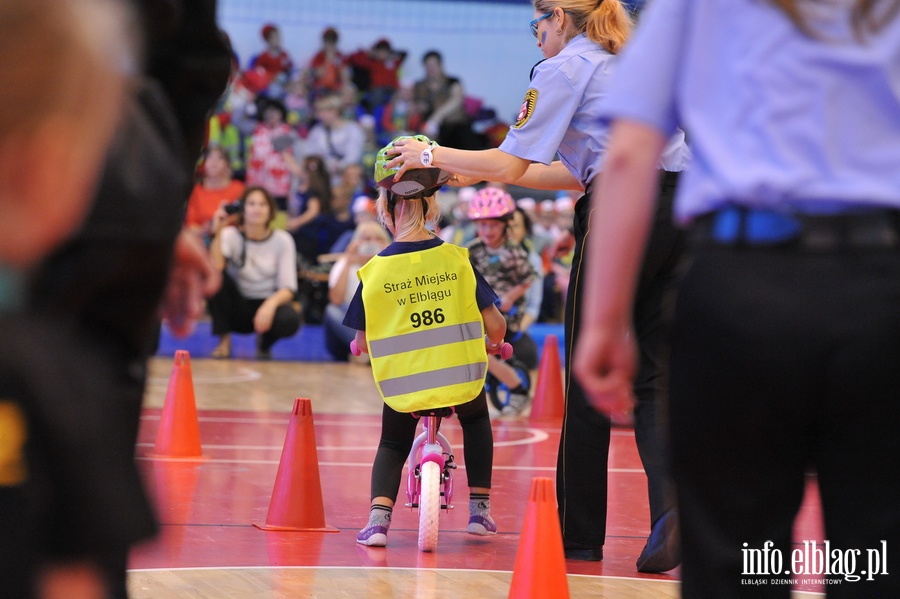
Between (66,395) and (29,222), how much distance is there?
0.69 ft

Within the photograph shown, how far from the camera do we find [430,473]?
16.4 ft

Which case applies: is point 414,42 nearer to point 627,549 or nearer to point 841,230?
point 627,549

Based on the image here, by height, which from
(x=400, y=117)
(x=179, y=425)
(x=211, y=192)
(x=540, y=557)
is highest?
(x=400, y=117)

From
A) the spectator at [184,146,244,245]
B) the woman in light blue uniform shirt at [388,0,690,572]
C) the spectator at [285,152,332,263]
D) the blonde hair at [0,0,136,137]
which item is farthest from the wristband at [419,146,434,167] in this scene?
the spectator at [285,152,332,263]

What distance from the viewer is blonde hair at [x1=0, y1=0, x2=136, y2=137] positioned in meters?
1.36

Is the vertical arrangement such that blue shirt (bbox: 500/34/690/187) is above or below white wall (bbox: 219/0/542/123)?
below

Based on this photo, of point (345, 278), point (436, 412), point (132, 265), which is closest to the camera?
point (132, 265)

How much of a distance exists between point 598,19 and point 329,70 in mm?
15068

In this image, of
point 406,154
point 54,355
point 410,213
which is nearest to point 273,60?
point 410,213

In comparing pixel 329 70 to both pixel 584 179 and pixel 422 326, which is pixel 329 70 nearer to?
pixel 422 326

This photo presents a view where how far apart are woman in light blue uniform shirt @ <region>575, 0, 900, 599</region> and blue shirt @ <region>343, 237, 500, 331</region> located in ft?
11.2

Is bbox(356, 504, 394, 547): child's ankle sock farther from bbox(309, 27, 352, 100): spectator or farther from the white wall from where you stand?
the white wall

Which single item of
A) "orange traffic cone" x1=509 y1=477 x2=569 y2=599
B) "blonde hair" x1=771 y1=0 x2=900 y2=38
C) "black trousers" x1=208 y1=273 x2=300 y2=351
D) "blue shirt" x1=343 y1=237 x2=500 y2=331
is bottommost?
"orange traffic cone" x1=509 y1=477 x2=569 y2=599

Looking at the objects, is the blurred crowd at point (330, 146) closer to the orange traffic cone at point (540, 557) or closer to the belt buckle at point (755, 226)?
the orange traffic cone at point (540, 557)
